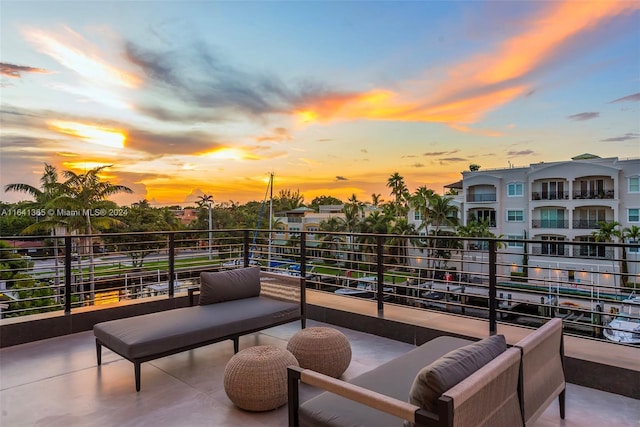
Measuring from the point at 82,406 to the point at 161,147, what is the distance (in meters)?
9.21

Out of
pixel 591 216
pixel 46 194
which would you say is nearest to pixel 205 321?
pixel 46 194

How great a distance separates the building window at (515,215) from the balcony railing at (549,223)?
0.78 meters

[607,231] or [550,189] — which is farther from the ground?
[550,189]

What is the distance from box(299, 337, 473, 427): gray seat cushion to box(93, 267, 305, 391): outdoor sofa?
150 centimetres

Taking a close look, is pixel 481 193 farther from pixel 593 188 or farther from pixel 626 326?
pixel 626 326

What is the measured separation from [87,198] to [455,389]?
20.7 metres

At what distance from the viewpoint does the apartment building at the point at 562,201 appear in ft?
68.8

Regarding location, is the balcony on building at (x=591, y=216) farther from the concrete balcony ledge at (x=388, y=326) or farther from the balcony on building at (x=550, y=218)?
the concrete balcony ledge at (x=388, y=326)

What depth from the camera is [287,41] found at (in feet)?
22.9

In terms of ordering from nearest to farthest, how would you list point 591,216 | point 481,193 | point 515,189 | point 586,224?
point 591,216
point 586,224
point 515,189
point 481,193

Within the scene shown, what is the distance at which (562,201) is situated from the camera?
74.8ft

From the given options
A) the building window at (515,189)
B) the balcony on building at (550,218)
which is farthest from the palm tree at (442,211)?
the balcony on building at (550,218)

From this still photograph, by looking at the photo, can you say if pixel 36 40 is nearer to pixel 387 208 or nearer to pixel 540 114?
pixel 540 114

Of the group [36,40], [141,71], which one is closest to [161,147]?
[141,71]
